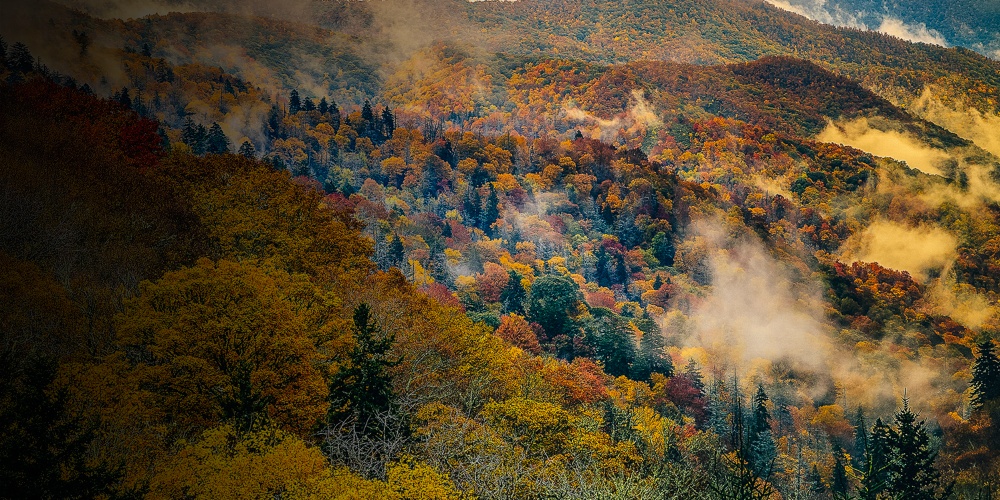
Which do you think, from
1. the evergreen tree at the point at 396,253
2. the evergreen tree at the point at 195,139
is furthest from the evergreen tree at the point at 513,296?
the evergreen tree at the point at 195,139

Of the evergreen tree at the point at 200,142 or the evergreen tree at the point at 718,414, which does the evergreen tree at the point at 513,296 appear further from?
the evergreen tree at the point at 200,142

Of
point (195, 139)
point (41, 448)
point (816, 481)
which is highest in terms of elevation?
point (41, 448)

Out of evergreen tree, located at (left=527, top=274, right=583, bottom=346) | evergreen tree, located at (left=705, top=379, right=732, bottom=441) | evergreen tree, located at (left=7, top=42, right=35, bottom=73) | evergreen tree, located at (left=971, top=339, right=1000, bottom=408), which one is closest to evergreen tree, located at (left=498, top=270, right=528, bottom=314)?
evergreen tree, located at (left=527, top=274, right=583, bottom=346)

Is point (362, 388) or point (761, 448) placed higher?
point (362, 388)

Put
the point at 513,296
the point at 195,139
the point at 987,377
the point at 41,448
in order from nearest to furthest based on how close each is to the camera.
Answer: the point at 41,448
the point at 987,377
the point at 513,296
the point at 195,139

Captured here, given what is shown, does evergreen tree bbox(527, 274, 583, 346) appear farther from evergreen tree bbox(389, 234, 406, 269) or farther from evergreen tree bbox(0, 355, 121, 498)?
evergreen tree bbox(0, 355, 121, 498)

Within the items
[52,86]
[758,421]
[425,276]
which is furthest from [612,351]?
[52,86]

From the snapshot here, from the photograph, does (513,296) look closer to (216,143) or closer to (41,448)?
(216,143)

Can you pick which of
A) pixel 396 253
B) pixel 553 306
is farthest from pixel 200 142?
pixel 553 306
